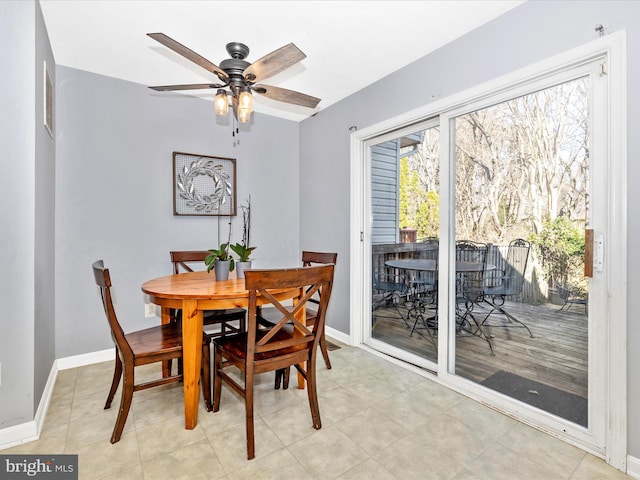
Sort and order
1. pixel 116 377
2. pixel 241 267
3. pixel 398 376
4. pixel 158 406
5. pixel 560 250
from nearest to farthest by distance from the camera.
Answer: pixel 560 250 → pixel 116 377 → pixel 158 406 → pixel 241 267 → pixel 398 376

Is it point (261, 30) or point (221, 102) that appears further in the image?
point (261, 30)

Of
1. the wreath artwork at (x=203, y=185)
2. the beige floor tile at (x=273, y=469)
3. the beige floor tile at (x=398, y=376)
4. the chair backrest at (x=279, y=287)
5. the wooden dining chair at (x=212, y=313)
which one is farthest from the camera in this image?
the wreath artwork at (x=203, y=185)

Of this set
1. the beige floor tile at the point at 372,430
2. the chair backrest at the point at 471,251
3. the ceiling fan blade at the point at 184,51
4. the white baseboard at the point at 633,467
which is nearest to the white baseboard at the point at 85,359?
the beige floor tile at the point at 372,430

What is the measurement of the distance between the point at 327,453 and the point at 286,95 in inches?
84.6

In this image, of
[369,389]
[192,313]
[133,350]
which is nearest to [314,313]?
[369,389]

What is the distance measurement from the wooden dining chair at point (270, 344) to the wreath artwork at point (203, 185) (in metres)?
1.74

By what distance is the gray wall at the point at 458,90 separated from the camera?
1.54 meters

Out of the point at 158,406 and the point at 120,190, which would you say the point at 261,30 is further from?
the point at 158,406

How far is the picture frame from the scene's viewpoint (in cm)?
211

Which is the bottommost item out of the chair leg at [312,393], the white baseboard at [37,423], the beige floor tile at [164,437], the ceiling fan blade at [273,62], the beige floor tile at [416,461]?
the beige floor tile at [416,461]

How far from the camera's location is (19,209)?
1.78 m

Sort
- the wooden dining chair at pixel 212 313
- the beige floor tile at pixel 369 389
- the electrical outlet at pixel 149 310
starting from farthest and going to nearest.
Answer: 1. the electrical outlet at pixel 149 310
2. the wooden dining chair at pixel 212 313
3. the beige floor tile at pixel 369 389

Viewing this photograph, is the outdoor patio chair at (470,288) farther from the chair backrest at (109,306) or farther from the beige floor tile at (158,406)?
the chair backrest at (109,306)

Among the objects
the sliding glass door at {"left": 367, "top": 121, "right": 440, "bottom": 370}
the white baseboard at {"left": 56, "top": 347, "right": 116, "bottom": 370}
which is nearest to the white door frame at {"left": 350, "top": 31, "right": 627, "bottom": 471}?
the sliding glass door at {"left": 367, "top": 121, "right": 440, "bottom": 370}
